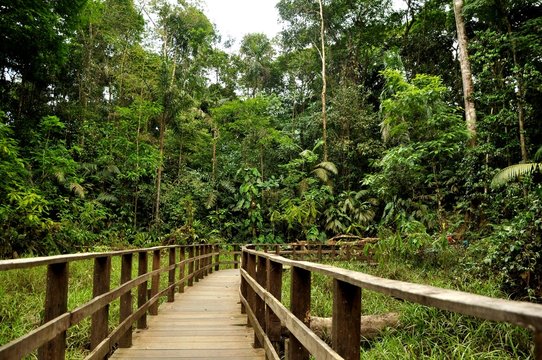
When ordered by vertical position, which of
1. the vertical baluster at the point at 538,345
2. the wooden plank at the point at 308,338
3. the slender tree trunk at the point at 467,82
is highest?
the slender tree trunk at the point at 467,82

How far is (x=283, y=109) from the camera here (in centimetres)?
2769

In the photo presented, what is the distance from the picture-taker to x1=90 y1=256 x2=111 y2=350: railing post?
3236 millimetres

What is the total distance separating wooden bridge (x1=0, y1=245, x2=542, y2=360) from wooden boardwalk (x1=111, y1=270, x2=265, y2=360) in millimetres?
12

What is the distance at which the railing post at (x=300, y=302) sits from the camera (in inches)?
92.4

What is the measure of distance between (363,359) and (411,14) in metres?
21.4

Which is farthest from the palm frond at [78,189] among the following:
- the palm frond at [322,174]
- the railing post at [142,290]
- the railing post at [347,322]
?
the railing post at [347,322]

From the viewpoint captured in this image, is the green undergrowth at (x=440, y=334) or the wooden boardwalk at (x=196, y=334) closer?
the wooden boardwalk at (x=196, y=334)

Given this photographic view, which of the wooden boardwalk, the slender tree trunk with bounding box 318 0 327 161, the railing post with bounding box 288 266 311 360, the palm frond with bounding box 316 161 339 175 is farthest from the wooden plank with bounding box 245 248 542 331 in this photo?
the slender tree trunk with bounding box 318 0 327 161

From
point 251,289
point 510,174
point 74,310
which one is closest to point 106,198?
point 251,289

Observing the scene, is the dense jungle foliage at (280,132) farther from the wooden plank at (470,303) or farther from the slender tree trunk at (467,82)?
the wooden plank at (470,303)

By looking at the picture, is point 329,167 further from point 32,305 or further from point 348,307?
point 348,307

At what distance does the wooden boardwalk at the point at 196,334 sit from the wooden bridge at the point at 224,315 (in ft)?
0.04

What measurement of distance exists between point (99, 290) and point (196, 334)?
6.66 ft

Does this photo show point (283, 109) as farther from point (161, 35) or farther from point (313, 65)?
point (161, 35)
